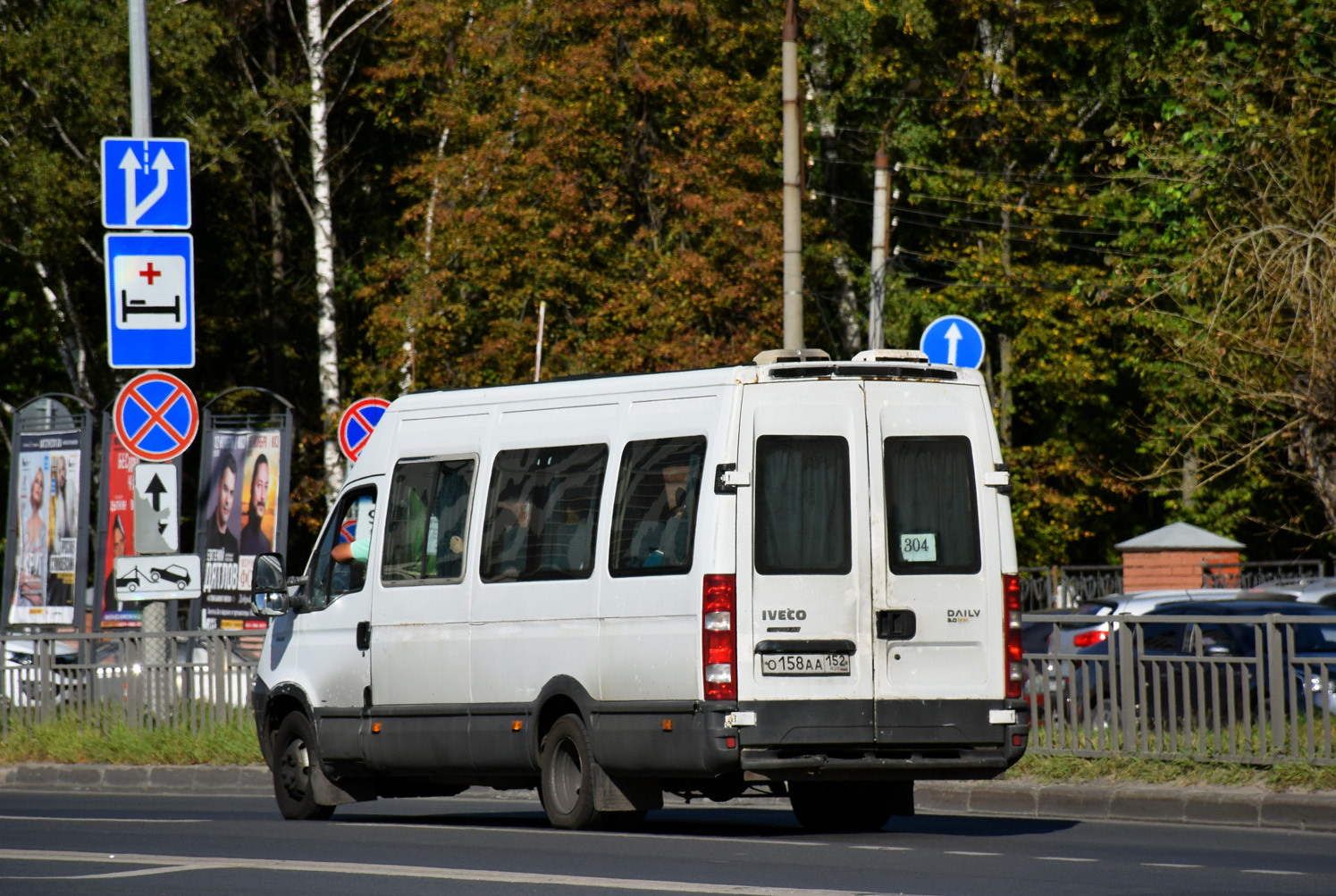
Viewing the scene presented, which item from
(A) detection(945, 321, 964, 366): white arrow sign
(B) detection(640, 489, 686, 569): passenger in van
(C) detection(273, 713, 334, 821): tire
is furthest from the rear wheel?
(A) detection(945, 321, 964, 366): white arrow sign

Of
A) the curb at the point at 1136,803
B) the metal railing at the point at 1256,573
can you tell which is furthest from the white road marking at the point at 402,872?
the metal railing at the point at 1256,573

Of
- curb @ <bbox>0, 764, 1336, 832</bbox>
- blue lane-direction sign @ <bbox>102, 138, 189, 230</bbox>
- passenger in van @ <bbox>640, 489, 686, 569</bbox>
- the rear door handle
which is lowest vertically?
curb @ <bbox>0, 764, 1336, 832</bbox>

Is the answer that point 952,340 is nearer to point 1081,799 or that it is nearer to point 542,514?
point 1081,799

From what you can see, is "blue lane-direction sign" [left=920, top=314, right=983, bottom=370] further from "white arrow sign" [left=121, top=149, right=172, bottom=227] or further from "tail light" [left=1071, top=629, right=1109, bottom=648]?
"white arrow sign" [left=121, top=149, right=172, bottom=227]

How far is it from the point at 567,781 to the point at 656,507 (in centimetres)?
174

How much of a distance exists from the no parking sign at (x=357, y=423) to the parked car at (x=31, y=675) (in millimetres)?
3084

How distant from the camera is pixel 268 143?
42.2 meters

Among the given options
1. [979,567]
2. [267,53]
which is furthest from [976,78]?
[979,567]

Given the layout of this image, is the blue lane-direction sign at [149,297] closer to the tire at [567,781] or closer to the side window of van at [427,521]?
the side window of van at [427,521]

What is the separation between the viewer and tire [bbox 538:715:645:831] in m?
12.0

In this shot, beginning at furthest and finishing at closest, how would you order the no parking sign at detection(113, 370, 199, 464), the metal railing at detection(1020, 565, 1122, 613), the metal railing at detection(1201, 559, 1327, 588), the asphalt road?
the metal railing at detection(1020, 565, 1122, 613) < the metal railing at detection(1201, 559, 1327, 588) < the no parking sign at detection(113, 370, 199, 464) < the asphalt road

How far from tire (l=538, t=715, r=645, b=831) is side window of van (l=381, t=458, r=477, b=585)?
1.27 m

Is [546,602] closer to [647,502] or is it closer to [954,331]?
[647,502]

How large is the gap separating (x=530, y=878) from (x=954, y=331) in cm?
1079
